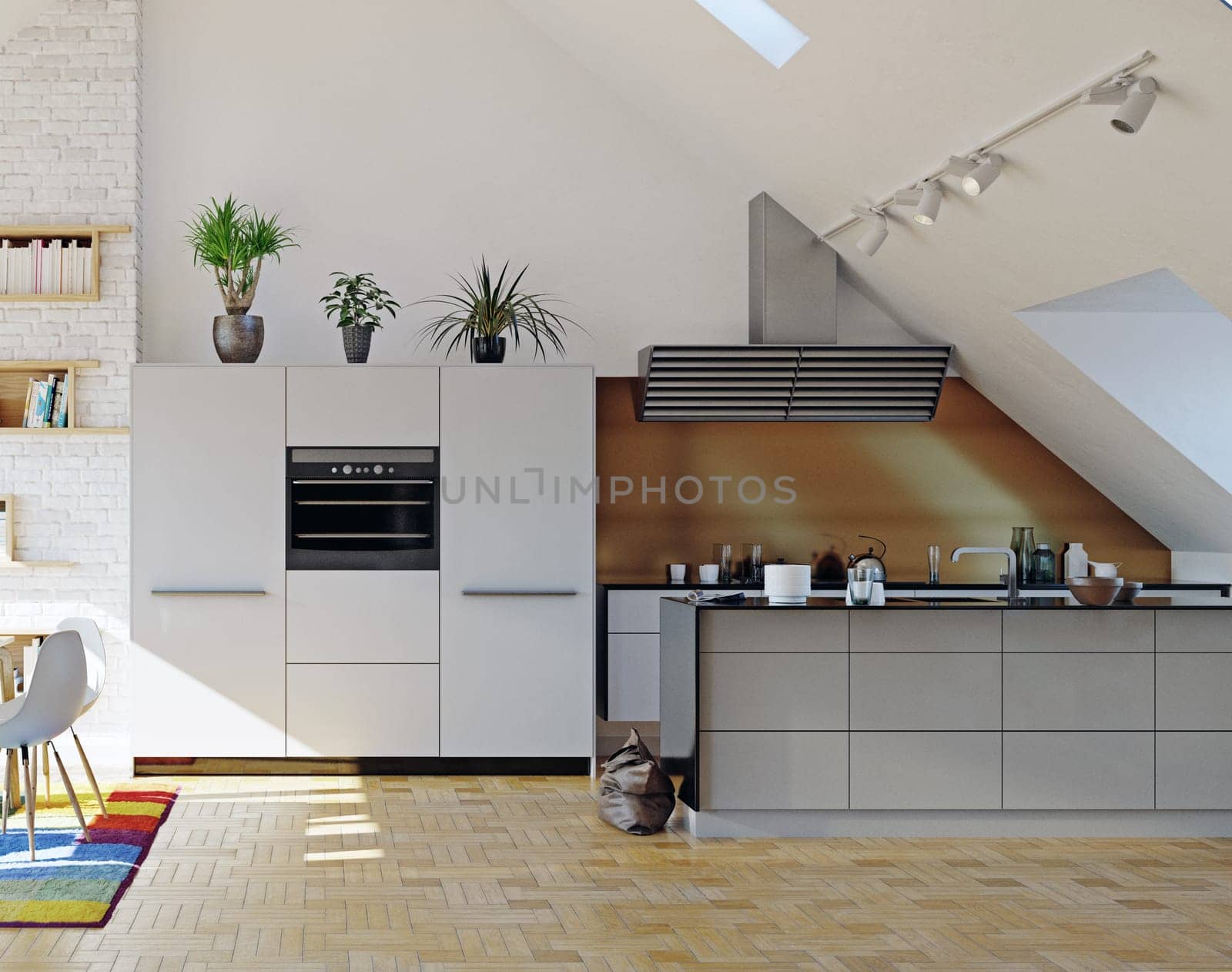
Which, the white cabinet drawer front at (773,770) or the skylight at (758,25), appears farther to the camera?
the skylight at (758,25)

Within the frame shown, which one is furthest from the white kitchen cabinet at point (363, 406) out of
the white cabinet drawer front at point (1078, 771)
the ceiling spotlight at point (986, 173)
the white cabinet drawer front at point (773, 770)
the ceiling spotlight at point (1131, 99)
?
the ceiling spotlight at point (1131, 99)

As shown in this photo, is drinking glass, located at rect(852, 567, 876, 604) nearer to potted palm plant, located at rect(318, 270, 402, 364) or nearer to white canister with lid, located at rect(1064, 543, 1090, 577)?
white canister with lid, located at rect(1064, 543, 1090, 577)

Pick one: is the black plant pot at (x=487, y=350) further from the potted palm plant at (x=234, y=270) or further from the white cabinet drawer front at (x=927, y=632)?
the white cabinet drawer front at (x=927, y=632)

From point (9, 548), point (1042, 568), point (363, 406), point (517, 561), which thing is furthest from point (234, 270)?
point (1042, 568)

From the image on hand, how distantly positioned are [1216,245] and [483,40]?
4180 millimetres

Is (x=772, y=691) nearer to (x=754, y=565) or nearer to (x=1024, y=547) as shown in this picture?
(x=754, y=565)

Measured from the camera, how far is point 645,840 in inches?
199

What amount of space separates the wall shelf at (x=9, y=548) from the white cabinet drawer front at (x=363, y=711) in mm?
1406

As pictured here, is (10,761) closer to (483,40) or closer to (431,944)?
(431,944)

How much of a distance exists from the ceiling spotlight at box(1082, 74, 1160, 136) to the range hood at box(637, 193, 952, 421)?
9.62 ft

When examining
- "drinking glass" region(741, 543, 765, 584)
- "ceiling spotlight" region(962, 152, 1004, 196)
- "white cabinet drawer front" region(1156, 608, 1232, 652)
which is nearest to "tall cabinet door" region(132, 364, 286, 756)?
"drinking glass" region(741, 543, 765, 584)

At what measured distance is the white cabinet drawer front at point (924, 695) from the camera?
16.8 ft

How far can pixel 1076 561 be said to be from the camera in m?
7.02

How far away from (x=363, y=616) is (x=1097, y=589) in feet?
11.2
